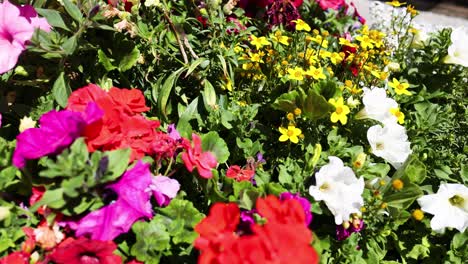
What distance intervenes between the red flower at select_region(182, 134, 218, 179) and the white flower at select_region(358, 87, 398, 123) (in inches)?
22.0

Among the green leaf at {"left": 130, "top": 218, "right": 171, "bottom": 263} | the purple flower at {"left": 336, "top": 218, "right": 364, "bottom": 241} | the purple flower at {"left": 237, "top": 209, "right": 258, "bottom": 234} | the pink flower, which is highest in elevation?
the pink flower

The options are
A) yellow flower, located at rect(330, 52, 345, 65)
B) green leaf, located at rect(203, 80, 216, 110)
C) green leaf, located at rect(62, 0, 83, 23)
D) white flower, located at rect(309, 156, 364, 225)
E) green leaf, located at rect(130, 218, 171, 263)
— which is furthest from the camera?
yellow flower, located at rect(330, 52, 345, 65)

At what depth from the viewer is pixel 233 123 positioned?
1507 mm

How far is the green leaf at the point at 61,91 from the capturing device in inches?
51.5

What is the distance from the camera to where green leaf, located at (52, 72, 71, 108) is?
4.29 ft

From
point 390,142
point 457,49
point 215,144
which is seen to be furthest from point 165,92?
point 457,49

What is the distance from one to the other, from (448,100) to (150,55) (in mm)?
1218

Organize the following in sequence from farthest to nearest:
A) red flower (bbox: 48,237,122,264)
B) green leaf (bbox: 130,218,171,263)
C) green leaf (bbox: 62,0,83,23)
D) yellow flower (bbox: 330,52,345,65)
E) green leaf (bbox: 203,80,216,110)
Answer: yellow flower (bbox: 330,52,345,65) → green leaf (bbox: 203,80,216,110) → green leaf (bbox: 62,0,83,23) → green leaf (bbox: 130,218,171,263) → red flower (bbox: 48,237,122,264)

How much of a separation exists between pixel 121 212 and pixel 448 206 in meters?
0.97

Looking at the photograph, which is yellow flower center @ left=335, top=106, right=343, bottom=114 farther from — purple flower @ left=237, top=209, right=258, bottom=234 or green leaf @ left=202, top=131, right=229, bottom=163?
purple flower @ left=237, top=209, right=258, bottom=234

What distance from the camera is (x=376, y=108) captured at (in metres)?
1.53

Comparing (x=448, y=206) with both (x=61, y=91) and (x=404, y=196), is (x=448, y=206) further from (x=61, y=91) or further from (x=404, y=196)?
(x=61, y=91)

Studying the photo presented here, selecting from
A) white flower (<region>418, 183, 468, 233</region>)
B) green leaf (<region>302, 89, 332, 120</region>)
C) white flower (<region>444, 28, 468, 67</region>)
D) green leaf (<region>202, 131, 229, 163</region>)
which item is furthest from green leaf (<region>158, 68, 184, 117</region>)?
white flower (<region>444, 28, 468, 67</region>)

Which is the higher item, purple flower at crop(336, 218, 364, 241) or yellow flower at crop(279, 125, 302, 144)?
yellow flower at crop(279, 125, 302, 144)
